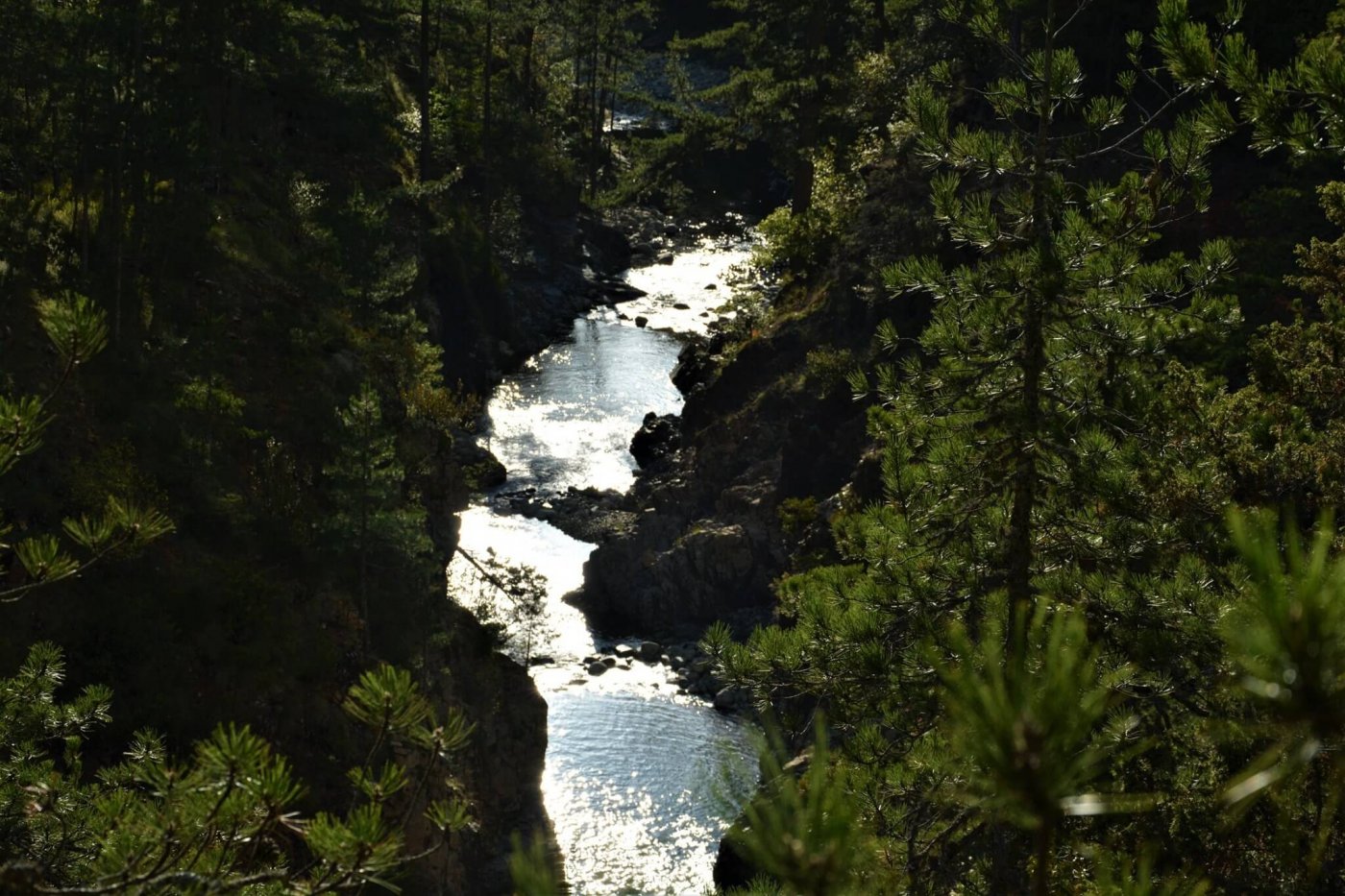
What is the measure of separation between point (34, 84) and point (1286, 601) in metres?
22.3

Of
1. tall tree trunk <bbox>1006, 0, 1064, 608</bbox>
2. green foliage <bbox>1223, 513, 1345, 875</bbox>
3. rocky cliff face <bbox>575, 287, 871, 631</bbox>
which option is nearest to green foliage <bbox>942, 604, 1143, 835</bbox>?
green foliage <bbox>1223, 513, 1345, 875</bbox>

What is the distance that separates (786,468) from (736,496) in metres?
1.77

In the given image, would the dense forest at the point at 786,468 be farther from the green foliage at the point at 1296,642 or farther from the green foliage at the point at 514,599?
the green foliage at the point at 514,599

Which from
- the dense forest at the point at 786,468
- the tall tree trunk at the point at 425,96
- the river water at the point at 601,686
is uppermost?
the tall tree trunk at the point at 425,96

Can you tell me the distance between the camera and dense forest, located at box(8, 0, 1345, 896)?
4.21 m

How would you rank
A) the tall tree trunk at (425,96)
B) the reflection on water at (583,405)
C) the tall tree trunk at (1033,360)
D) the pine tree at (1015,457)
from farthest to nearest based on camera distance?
the tall tree trunk at (425,96) < the reflection on water at (583,405) < the tall tree trunk at (1033,360) < the pine tree at (1015,457)

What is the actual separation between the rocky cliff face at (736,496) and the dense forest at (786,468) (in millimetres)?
150

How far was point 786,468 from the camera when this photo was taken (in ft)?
101

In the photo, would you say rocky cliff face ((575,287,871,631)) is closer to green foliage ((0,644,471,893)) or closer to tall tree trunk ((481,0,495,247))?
tall tree trunk ((481,0,495,247))

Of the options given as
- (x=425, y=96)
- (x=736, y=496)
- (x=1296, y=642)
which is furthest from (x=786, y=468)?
(x=1296, y=642)

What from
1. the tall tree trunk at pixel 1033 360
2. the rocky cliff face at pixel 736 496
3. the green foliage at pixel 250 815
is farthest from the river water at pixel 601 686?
the tall tree trunk at pixel 1033 360

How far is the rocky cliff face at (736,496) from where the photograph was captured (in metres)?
29.9

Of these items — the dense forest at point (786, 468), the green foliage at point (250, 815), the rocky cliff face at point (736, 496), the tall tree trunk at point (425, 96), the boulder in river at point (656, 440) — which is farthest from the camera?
the tall tree trunk at point (425, 96)

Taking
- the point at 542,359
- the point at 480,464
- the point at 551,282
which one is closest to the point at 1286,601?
the point at 480,464
